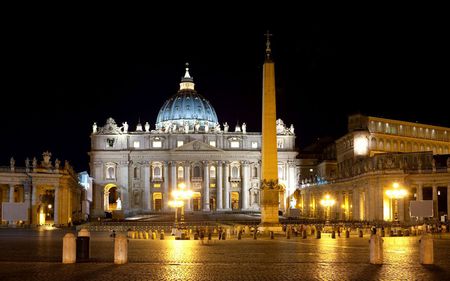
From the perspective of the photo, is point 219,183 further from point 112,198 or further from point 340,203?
point 340,203

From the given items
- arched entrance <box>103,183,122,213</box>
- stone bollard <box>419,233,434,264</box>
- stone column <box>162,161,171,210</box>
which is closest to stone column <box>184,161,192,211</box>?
stone column <box>162,161,171,210</box>

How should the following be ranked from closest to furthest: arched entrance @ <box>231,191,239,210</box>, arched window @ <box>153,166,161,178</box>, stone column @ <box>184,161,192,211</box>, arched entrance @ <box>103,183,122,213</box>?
stone column @ <box>184,161,192,211</box>
arched entrance @ <box>103,183,122,213</box>
arched window @ <box>153,166,161,178</box>
arched entrance @ <box>231,191,239,210</box>

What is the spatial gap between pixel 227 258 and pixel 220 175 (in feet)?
317

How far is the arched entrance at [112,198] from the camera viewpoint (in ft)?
395

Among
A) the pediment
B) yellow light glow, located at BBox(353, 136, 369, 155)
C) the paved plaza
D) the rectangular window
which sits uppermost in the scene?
the rectangular window

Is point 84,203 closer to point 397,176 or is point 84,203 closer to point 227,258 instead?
point 397,176

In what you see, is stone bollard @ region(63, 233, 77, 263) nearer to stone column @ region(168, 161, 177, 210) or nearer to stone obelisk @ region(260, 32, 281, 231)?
stone obelisk @ region(260, 32, 281, 231)

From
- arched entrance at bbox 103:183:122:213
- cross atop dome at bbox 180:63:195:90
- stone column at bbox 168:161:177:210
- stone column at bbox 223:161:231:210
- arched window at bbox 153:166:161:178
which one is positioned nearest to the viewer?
stone column at bbox 168:161:177:210

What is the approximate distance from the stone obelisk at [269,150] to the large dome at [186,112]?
90319 mm

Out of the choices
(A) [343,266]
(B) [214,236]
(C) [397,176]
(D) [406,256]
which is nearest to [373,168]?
(C) [397,176]

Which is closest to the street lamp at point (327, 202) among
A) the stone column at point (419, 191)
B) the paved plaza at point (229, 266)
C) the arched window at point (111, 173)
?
the stone column at point (419, 191)

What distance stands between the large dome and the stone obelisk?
296 ft

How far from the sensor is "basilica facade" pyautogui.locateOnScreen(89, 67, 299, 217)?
4722 inches

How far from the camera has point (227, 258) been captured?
80.6ft
